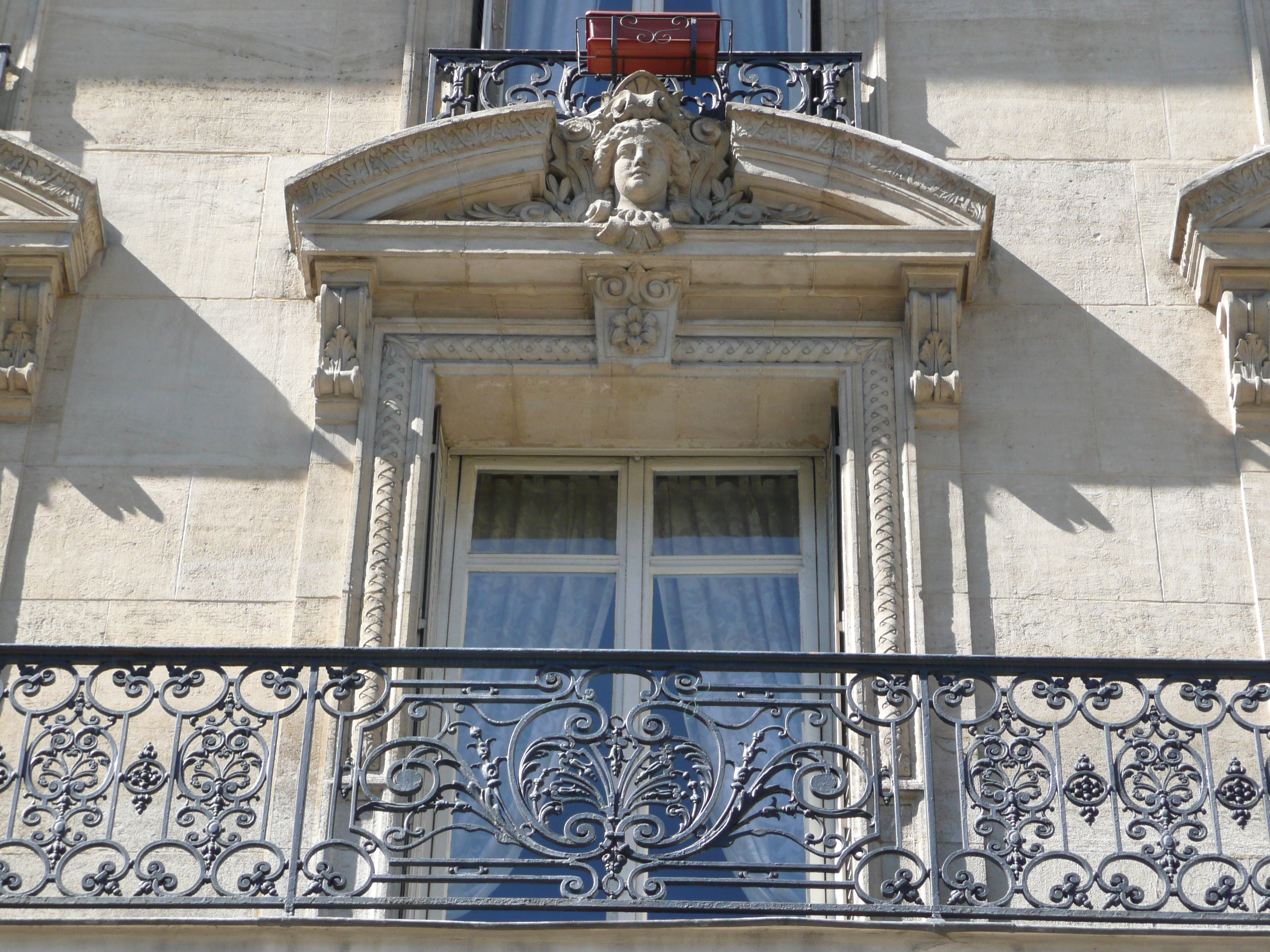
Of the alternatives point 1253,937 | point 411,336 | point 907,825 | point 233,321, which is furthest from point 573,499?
point 1253,937

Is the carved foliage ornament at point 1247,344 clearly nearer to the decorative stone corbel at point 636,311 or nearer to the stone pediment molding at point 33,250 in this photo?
the decorative stone corbel at point 636,311

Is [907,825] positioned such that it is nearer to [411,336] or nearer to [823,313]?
[823,313]

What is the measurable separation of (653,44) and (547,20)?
2.78 ft

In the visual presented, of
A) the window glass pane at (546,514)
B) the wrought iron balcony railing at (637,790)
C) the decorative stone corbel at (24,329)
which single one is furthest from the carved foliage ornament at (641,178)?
the wrought iron balcony railing at (637,790)

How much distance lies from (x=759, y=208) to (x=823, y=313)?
1.58 feet

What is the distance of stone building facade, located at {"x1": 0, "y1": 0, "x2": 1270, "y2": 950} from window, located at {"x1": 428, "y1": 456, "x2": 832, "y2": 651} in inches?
0.7

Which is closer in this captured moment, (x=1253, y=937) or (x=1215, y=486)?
(x=1253, y=937)

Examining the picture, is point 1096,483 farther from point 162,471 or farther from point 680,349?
point 162,471

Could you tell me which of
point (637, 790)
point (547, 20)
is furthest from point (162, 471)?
point (547, 20)

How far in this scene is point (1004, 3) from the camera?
9.08 m

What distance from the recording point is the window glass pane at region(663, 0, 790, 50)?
9.28 m

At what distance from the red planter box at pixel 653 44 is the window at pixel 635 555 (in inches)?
63.9

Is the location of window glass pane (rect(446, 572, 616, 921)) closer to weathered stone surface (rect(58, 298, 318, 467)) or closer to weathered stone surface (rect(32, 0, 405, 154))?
weathered stone surface (rect(58, 298, 318, 467))

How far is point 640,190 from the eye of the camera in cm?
820
